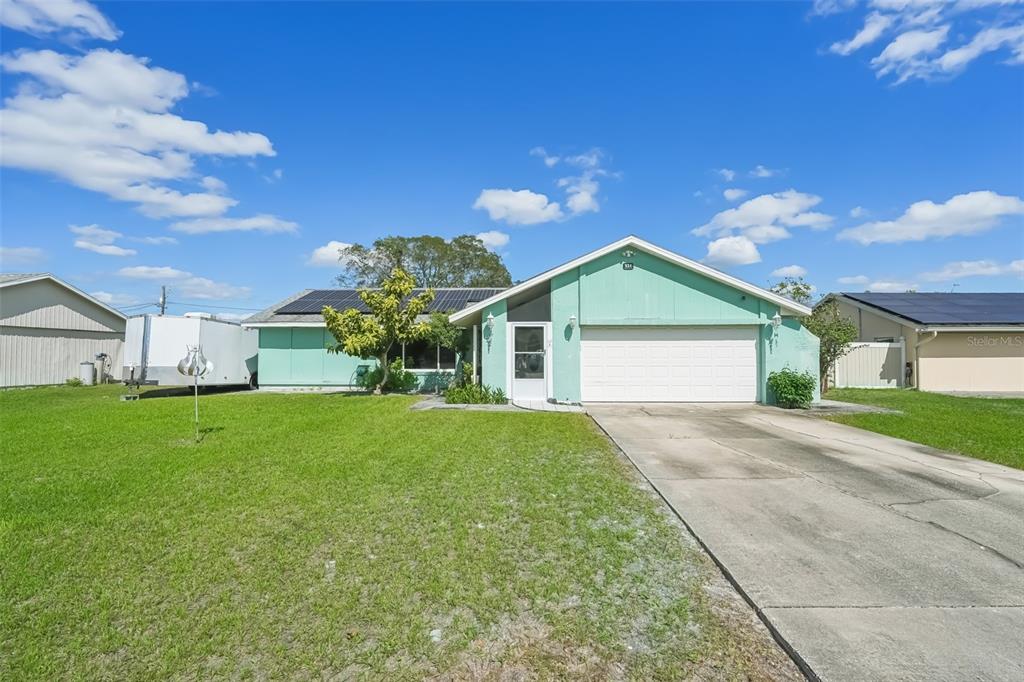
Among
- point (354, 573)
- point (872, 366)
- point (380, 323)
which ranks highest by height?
point (380, 323)

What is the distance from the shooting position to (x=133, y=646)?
268cm

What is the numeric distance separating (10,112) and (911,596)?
64.3 feet

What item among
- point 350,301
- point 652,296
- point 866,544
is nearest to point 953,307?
point 652,296

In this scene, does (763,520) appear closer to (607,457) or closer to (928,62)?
(607,457)

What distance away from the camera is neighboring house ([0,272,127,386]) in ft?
62.8

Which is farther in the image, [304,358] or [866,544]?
[304,358]

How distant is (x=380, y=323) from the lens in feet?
50.1

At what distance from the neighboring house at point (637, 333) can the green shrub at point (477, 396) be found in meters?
0.28

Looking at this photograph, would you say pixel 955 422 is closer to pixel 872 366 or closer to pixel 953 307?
pixel 872 366

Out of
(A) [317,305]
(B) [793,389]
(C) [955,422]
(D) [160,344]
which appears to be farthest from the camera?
(A) [317,305]

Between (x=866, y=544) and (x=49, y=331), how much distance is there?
93.2 feet

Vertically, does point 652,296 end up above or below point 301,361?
above

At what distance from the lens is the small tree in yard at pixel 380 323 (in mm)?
14859

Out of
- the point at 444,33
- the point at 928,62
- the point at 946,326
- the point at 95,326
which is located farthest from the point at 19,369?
the point at 946,326
